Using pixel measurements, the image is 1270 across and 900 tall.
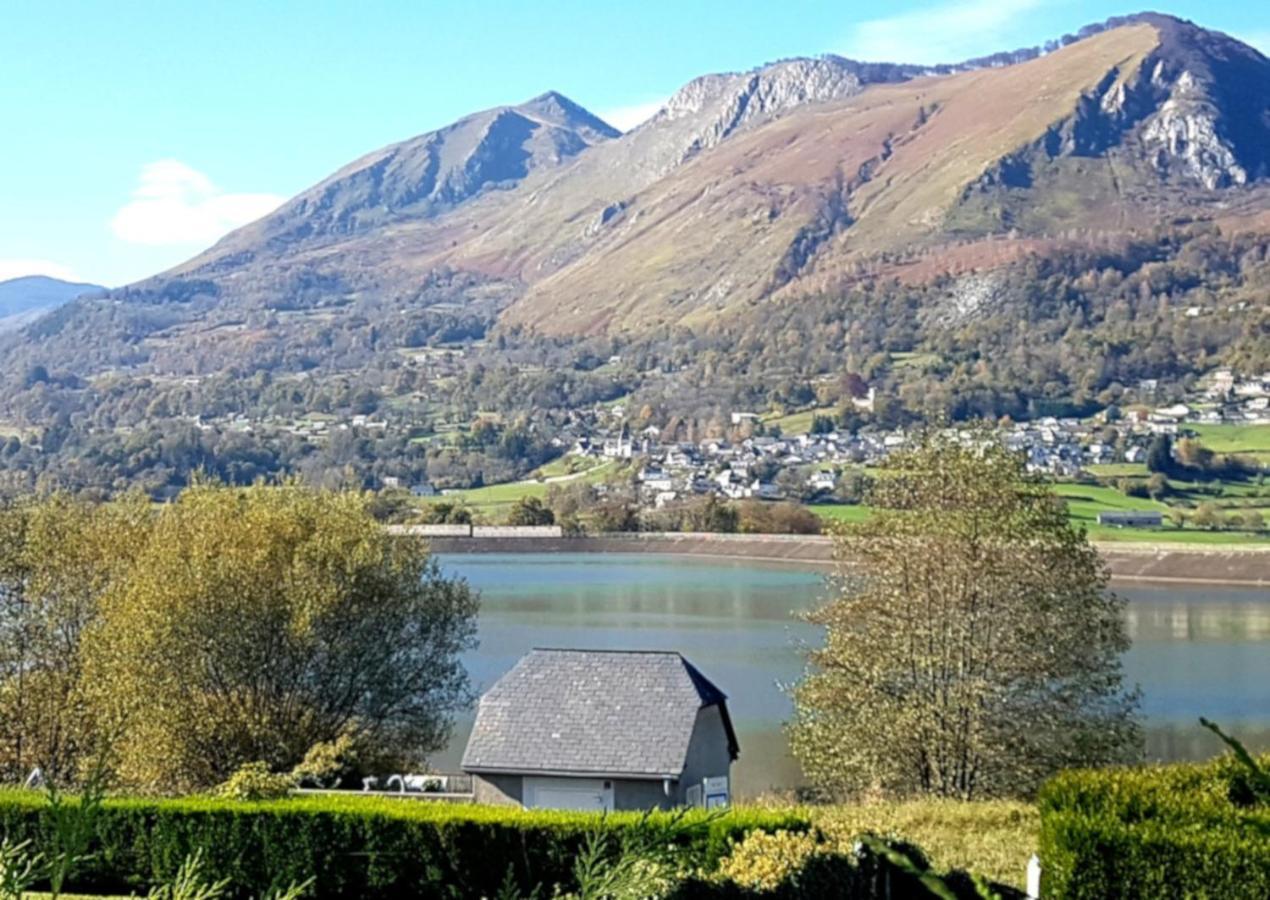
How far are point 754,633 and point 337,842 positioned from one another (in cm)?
4056

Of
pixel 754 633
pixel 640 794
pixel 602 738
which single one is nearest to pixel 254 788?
pixel 602 738

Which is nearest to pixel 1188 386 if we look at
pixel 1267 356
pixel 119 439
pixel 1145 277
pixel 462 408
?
pixel 1267 356

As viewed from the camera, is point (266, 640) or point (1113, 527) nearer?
point (266, 640)

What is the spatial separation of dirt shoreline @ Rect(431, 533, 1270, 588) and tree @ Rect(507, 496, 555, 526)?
352cm

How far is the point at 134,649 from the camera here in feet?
78.4

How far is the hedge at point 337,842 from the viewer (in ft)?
52.6

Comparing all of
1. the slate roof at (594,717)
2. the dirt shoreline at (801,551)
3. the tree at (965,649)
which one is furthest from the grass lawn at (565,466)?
the slate roof at (594,717)

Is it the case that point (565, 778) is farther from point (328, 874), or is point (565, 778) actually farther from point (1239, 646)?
point (1239, 646)

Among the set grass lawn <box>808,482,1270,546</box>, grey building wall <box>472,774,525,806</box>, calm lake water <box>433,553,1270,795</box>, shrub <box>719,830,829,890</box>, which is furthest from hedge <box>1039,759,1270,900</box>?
grass lawn <box>808,482,1270,546</box>

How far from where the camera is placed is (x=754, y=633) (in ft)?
184

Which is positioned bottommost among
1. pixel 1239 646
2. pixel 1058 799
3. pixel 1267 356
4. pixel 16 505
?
pixel 1239 646

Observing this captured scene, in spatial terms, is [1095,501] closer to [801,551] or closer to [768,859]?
[801,551]

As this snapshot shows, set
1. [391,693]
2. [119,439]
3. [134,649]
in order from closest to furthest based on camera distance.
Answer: [134,649] → [391,693] → [119,439]

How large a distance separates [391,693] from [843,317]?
177 metres
